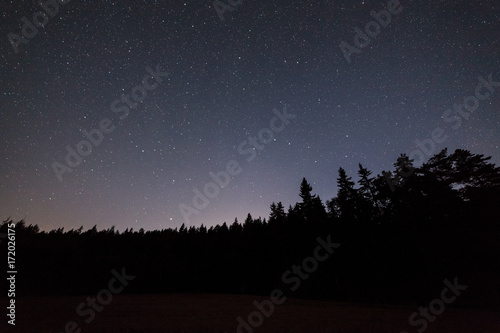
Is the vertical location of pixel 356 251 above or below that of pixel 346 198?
below

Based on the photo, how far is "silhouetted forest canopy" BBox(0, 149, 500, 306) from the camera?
29.5 meters

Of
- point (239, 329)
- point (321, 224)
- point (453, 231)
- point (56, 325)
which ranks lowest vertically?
point (239, 329)

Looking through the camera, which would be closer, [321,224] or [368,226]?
[368,226]

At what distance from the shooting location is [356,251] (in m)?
37.6

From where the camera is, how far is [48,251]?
5822cm

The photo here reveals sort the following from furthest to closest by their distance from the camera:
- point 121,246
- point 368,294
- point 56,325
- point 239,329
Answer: point 121,246, point 368,294, point 56,325, point 239,329

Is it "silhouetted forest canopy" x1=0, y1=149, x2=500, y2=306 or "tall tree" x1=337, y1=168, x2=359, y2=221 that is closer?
"silhouetted forest canopy" x1=0, y1=149, x2=500, y2=306

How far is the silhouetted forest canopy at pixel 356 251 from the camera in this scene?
96.9ft

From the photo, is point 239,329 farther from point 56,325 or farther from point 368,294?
point 368,294

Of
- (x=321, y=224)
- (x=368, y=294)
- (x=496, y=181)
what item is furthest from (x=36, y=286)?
(x=496, y=181)

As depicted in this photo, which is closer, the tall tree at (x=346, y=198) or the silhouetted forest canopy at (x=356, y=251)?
the silhouetted forest canopy at (x=356, y=251)

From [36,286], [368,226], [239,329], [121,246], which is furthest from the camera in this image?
[121,246]

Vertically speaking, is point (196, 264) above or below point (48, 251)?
below

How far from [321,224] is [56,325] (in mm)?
35820
